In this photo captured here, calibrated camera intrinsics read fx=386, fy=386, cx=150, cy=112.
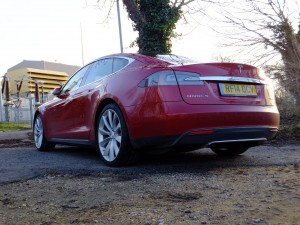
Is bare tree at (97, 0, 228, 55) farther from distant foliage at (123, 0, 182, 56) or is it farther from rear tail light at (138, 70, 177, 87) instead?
rear tail light at (138, 70, 177, 87)

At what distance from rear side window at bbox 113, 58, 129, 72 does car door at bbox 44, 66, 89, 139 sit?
38.7 inches

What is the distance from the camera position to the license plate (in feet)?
13.7

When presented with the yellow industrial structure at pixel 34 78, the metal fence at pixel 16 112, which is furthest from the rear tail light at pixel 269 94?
the yellow industrial structure at pixel 34 78

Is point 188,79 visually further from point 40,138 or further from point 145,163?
point 40,138

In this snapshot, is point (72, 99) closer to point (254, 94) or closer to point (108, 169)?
point (108, 169)

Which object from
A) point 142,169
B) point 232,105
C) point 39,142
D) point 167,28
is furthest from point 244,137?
point 167,28

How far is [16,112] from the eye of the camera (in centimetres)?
2189

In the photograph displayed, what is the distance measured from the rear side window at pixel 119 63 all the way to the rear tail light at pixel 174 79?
0.84 m

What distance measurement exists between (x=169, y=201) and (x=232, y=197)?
500 millimetres

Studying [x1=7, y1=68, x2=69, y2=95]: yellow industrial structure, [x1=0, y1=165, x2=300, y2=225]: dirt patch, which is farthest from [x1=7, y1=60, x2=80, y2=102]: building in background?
[x1=0, y1=165, x2=300, y2=225]: dirt patch

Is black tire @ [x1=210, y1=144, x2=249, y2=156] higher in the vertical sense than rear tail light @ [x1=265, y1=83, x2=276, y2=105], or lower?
lower

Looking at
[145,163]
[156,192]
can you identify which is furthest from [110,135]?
[156,192]

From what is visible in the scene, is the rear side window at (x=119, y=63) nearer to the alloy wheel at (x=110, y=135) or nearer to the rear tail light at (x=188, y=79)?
the alloy wheel at (x=110, y=135)

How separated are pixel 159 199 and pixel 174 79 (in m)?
1.46
